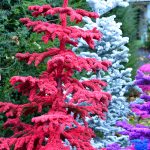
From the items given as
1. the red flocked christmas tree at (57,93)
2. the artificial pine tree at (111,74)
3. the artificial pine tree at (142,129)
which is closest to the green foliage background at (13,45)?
the artificial pine tree at (111,74)

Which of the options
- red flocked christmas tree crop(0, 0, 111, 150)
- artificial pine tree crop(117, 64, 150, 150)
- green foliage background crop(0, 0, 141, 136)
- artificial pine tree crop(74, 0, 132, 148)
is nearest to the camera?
red flocked christmas tree crop(0, 0, 111, 150)

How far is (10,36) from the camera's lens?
199 inches

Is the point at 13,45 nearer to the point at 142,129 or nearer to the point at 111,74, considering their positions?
the point at 111,74

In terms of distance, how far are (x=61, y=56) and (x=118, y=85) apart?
7.19 feet

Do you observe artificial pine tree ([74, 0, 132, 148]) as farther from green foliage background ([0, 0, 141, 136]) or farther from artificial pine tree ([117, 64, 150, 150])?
artificial pine tree ([117, 64, 150, 150])

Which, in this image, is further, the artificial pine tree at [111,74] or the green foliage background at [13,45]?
the artificial pine tree at [111,74]

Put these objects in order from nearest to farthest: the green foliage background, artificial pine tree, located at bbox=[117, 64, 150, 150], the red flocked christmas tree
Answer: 1. the red flocked christmas tree
2. artificial pine tree, located at bbox=[117, 64, 150, 150]
3. the green foliage background

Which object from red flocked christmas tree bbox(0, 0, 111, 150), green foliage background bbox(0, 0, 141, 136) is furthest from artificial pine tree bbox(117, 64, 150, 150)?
green foliage background bbox(0, 0, 141, 136)

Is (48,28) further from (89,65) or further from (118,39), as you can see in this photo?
(118,39)

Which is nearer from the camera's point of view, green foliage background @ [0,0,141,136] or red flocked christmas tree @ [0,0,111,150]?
red flocked christmas tree @ [0,0,111,150]

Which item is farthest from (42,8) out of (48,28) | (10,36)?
(10,36)

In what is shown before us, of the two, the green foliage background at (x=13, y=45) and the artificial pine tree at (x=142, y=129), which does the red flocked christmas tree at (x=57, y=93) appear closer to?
the artificial pine tree at (x=142, y=129)

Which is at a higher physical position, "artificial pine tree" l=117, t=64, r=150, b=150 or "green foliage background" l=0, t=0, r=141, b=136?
"green foliage background" l=0, t=0, r=141, b=136

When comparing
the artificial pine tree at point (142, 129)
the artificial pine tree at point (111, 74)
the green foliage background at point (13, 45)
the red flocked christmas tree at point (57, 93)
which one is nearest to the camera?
the red flocked christmas tree at point (57, 93)
